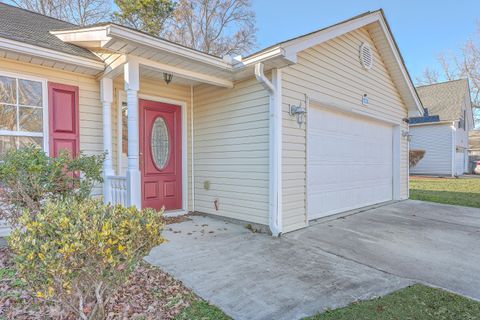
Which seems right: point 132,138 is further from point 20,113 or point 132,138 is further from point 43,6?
point 43,6

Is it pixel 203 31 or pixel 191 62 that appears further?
pixel 203 31

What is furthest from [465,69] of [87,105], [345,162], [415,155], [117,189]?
[117,189]

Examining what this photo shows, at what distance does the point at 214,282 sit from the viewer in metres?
3.03

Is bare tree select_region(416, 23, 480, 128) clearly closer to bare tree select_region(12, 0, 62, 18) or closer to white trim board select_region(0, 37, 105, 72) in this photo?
bare tree select_region(12, 0, 62, 18)

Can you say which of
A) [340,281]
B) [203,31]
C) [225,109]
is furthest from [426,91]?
[340,281]

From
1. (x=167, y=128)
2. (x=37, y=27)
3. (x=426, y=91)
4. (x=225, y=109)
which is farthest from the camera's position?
(x=426, y=91)

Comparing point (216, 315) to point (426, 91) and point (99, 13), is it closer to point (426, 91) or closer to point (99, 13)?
point (99, 13)

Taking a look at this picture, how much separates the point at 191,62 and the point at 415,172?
19.9 metres

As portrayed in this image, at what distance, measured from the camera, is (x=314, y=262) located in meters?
3.65

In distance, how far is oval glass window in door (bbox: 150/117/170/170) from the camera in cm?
590

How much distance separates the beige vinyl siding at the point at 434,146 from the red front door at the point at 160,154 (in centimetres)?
1863

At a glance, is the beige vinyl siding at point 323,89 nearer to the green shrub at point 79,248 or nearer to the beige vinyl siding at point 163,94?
the beige vinyl siding at point 163,94

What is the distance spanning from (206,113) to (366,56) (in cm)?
421

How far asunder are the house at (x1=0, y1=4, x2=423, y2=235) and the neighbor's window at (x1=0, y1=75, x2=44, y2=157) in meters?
0.02
